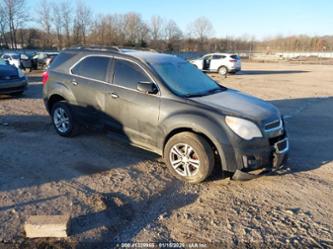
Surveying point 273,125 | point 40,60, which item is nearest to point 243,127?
point 273,125

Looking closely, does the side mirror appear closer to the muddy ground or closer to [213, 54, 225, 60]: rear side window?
the muddy ground

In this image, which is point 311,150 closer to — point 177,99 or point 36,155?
point 177,99


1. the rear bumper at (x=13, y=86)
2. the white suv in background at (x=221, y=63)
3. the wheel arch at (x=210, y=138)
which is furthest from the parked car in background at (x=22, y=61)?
the wheel arch at (x=210, y=138)

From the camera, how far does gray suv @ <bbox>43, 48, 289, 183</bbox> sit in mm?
4289

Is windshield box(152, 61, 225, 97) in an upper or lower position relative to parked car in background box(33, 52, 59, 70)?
upper

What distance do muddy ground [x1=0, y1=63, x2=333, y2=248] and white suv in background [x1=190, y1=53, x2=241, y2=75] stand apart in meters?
18.6

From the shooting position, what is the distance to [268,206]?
393 centimetres

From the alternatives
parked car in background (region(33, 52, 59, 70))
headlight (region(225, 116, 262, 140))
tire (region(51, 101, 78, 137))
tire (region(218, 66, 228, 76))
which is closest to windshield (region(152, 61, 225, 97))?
headlight (region(225, 116, 262, 140))

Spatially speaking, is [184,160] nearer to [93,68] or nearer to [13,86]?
[93,68]

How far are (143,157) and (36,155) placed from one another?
1825 mm

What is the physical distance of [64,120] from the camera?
20.9ft

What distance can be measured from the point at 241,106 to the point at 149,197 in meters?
1.86

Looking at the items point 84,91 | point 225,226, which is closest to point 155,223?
point 225,226

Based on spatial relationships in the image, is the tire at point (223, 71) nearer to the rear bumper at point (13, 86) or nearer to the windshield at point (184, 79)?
the rear bumper at point (13, 86)
